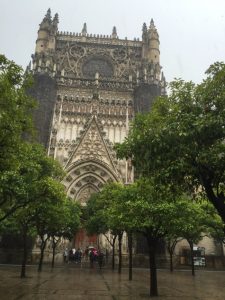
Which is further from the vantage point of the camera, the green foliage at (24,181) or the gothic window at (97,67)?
the gothic window at (97,67)

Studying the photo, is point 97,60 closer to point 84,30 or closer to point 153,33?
point 84,30

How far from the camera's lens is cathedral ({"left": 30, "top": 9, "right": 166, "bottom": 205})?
40.9 m

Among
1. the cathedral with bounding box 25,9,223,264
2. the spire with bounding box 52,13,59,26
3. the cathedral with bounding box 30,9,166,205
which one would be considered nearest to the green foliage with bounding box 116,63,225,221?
the cathedral with bounding box 25,9,223,264

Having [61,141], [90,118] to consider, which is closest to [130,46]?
[90,118]

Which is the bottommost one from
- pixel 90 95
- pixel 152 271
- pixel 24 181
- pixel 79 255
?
pixel 152 271

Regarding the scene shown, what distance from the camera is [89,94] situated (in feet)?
152

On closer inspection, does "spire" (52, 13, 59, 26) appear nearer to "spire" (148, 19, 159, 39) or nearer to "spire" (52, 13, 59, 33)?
"spire" (52, 13, 59, 33)

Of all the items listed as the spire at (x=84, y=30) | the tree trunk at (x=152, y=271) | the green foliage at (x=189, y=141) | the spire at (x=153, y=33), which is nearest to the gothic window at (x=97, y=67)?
the spire at (x=84, y=30)

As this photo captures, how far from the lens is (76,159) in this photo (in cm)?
4056

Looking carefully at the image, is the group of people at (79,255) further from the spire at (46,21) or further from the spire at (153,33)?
the spire at (46,21)

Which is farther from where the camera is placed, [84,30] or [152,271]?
[84,30]

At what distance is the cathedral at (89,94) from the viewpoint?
40906mm

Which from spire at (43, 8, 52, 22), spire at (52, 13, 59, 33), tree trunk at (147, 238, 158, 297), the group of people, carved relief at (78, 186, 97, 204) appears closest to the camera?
tree trunk at (147, 238, 158, 297)

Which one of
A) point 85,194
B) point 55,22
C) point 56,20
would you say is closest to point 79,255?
point 85,194
